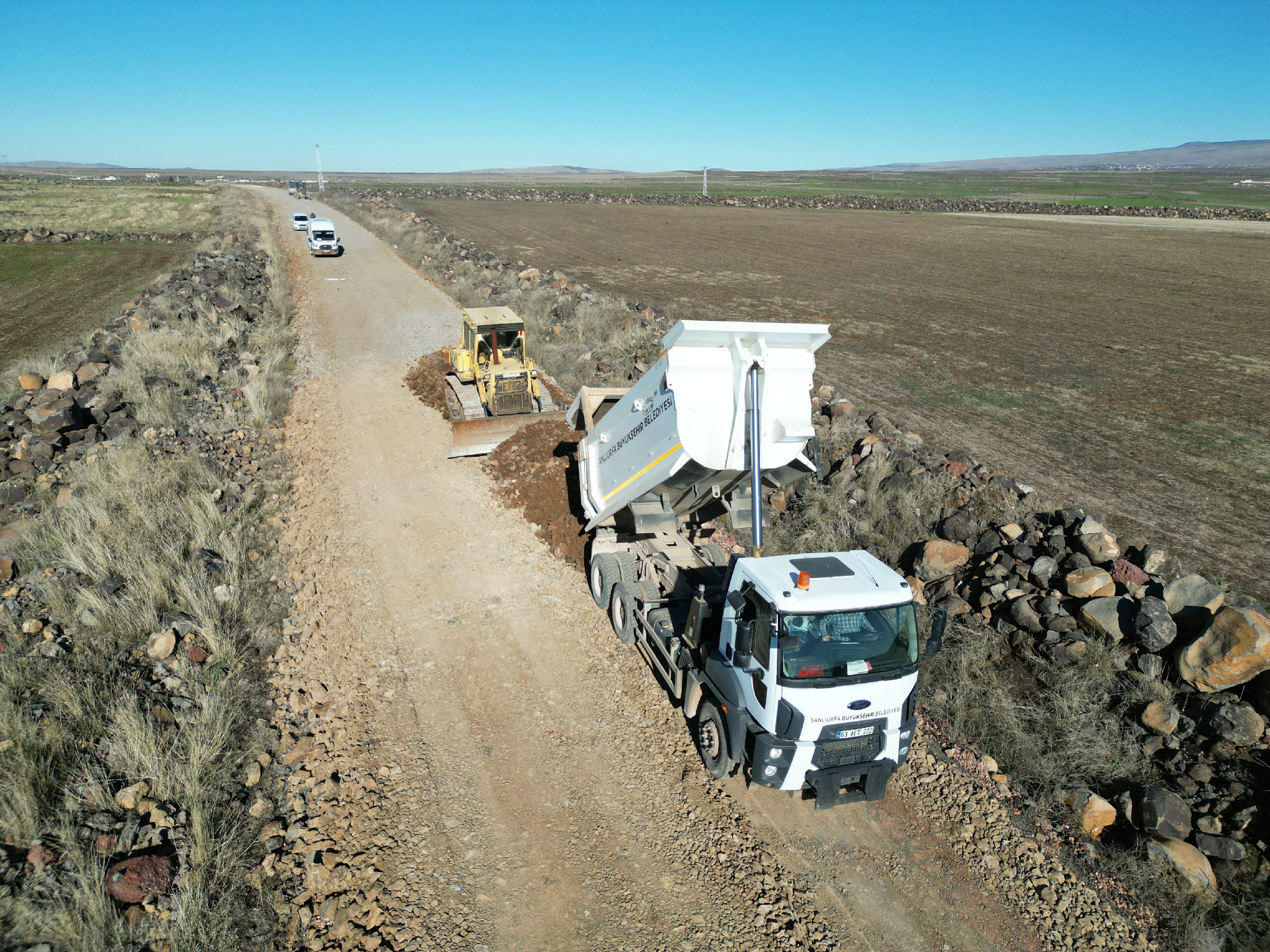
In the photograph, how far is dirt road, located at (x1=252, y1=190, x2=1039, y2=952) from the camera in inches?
233

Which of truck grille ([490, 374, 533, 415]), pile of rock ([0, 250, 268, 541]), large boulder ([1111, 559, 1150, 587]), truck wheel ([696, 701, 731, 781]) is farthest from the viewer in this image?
truck grille ([490, 374, 533, 415])

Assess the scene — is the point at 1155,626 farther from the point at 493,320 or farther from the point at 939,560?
the point at 493,320

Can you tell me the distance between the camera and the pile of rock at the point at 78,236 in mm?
50125

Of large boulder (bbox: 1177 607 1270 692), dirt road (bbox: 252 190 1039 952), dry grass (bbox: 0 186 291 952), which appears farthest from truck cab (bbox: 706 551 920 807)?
dry grass (bbox: 0 186 291 952)

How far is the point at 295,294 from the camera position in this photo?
95.2ft

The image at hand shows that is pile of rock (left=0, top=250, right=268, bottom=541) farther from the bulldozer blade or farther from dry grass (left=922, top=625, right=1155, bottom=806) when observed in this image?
dry grass (left=922, top=625, right=1155, bottom=806)

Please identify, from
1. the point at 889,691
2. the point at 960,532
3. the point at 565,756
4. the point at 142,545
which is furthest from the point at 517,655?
the point at 960,532

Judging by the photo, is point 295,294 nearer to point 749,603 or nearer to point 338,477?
point 338,477

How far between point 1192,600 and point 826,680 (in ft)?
19.0

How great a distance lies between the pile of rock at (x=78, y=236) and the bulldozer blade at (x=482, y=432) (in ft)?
160

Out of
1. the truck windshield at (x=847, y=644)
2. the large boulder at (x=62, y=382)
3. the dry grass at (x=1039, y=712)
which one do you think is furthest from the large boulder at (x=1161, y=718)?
the large boulder at (x=62, y=382)

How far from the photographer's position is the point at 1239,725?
7297 millimetres

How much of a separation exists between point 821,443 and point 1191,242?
2443 inches

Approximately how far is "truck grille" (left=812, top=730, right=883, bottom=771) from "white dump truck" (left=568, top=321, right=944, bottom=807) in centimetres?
1
